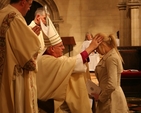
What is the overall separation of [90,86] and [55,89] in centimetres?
74

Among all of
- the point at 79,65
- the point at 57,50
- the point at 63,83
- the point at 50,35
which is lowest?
the point at 63,83

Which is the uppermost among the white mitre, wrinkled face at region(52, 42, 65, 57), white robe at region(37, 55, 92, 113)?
the white mitre

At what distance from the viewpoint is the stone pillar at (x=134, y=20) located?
9758mm

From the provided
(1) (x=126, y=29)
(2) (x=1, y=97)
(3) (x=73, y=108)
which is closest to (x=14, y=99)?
(2) (x=1, y=97)

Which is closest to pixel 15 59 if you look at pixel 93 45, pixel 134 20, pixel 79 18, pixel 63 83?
pixel 63 83

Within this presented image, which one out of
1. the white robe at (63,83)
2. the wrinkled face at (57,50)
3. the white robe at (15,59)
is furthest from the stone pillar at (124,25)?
the white robe at (15,59)

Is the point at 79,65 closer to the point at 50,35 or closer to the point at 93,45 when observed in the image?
the point at 93,45

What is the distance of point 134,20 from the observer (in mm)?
9953

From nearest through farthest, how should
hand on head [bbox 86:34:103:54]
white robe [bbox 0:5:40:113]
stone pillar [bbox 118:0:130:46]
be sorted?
white robe [bbox 0:5:40:113] < hand on head [bbox 86:34:103:54] < stone pillar [bbox 118:0:130:46]

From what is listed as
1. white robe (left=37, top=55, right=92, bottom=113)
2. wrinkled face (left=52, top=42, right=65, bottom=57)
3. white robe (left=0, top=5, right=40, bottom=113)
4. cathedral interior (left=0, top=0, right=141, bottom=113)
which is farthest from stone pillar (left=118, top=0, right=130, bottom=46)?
white robe (left=0, top=5, right=40, bottom=113)

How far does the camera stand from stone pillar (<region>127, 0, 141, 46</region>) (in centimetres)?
976

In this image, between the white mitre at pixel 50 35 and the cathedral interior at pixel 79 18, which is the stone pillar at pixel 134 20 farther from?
the white mitre at pixel 50 35

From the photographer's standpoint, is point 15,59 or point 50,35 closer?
point 15,59

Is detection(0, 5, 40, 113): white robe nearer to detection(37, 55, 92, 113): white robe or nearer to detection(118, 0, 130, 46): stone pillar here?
detection(37, 55, 92, 113): white robe
